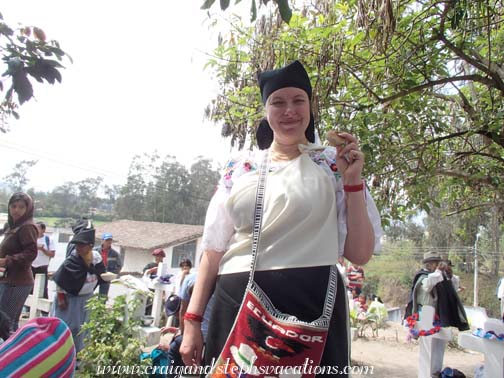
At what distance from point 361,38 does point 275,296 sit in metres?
3.18

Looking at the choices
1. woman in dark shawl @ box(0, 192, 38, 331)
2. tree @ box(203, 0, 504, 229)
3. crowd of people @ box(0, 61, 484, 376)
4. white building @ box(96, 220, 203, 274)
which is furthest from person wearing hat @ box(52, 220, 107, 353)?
white building @ box(96, 220, 203, 274)

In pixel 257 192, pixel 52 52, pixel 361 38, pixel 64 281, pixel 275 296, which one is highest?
pixel 361 38

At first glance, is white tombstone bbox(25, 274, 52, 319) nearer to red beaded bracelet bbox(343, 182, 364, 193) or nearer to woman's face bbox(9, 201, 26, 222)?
woman's face bbox(9, 201, 26, 222)

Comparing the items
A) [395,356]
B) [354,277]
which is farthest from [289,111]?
[354,277]

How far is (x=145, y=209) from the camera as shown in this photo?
3559cm

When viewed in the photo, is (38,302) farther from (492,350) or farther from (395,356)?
(395,356)

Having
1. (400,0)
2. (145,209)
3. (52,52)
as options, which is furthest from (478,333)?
(145,209)

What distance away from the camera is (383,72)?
158 inches

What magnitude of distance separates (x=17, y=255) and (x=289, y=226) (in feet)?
11.4

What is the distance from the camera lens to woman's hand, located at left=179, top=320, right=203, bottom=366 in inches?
50.4

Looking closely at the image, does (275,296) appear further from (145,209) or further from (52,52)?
(145,209)

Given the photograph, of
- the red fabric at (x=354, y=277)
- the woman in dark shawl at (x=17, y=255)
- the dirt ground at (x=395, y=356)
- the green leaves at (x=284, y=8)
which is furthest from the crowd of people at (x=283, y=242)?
the red fabric at (x=354, y=277)

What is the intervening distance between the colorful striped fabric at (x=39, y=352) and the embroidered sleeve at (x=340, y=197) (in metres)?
1.05

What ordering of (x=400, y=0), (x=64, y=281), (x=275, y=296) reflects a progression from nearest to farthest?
(x=275, y=296)
(x=400, y=0)
(x=64, y=281)
